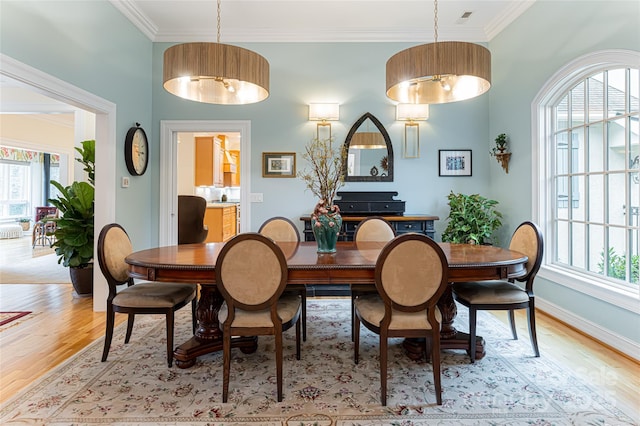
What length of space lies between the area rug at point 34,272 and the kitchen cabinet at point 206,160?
2750 millimetres

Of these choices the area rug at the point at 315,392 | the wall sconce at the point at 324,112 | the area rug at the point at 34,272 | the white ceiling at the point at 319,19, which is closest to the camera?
the area rug at the point at 315,392

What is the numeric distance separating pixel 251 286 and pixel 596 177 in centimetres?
298

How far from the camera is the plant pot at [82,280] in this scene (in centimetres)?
377

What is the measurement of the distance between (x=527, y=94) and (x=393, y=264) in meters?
2.93

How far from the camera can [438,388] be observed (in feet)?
5.90

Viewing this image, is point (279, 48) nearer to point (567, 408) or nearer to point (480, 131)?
Result: point (480, 131)

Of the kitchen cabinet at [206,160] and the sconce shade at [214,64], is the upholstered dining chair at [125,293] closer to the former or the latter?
the sconce shade at [214,64]

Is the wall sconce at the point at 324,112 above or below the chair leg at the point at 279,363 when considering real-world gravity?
above

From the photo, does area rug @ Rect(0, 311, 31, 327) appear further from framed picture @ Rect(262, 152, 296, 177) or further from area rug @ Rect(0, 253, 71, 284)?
framed picture @ Rect(262, 152, 296, 177)

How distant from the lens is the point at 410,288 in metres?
1.79

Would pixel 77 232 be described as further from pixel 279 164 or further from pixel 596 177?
pixel 596 177

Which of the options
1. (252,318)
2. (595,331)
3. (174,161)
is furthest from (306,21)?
(595,331)

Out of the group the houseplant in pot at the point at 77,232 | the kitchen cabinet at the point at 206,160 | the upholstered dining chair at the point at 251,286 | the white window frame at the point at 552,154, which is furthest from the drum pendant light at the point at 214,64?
the kitchen cabinet at the point at 206,160

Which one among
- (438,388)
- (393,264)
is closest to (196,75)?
(393,264)
